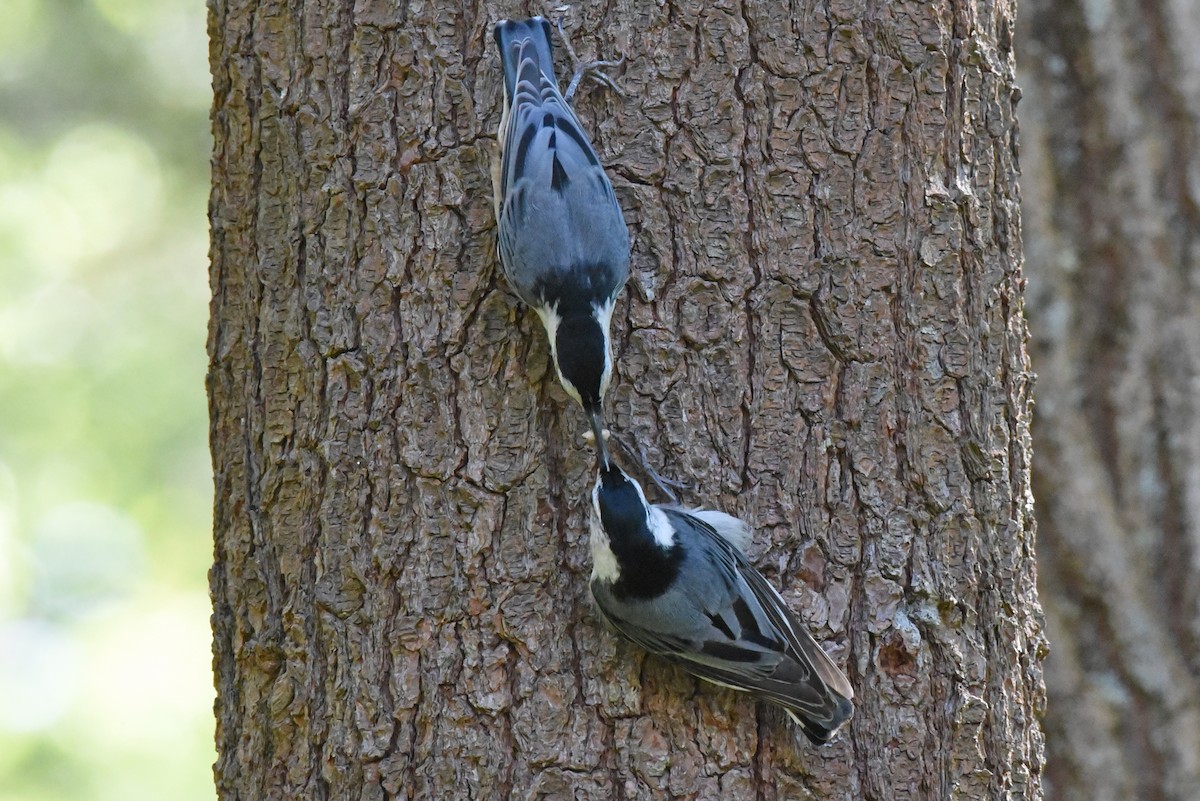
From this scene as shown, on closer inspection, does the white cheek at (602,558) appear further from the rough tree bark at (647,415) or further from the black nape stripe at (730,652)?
the black nape stripe at (730,652)

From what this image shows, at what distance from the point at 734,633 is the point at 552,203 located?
0.82 meters

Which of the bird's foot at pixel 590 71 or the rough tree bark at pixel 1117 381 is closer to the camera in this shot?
the bird's foot at pixel 590 71

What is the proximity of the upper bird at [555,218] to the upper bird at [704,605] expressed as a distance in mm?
133

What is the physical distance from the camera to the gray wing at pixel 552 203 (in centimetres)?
214

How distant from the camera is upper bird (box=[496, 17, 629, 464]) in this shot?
2.08m

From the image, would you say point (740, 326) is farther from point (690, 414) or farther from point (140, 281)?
point (140, 281)

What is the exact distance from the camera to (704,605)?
212 cm

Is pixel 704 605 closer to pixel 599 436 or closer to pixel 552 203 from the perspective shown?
pixel 599 436

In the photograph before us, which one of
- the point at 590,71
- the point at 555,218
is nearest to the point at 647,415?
the point at 555,218

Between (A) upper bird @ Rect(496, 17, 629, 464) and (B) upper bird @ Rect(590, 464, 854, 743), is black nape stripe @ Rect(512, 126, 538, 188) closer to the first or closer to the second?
(A) upper bird @ Rect(496, 17, 629, 464)

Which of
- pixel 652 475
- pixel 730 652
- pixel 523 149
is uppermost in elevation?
pixel 523 149

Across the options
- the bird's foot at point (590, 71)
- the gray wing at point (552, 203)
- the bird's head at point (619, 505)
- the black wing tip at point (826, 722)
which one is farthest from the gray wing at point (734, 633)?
the bird's foot at point (590, 71)

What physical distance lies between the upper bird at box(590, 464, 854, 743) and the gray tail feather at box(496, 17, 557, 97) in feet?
2.32

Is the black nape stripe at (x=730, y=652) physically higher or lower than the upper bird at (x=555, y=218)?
lower
